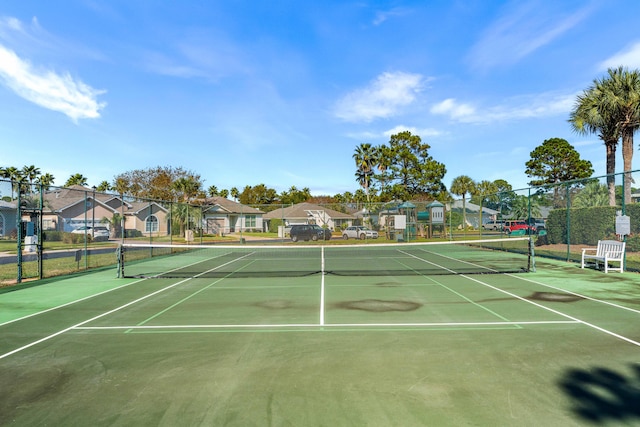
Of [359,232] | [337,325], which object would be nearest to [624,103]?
[359,232]

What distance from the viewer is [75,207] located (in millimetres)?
23188

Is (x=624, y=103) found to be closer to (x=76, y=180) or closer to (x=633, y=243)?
(x=633, y=243)

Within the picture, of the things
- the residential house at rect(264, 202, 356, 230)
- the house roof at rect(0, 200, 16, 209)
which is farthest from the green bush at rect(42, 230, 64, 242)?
the residential house at rect(264, 202, 356, 230)

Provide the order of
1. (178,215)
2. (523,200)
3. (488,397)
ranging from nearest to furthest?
(488,397), (523,200), (178,215)

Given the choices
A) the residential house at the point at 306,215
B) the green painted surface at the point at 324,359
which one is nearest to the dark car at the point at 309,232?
the residential house at the point at 306,215

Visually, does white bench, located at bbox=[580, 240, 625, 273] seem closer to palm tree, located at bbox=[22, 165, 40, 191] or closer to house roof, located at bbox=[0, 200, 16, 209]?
house roof, located at bbox=[0, 200, 16, 209]

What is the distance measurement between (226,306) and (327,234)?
23621mm

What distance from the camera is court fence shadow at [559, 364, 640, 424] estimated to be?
3.67 m

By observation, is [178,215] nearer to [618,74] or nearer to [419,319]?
[419,319]

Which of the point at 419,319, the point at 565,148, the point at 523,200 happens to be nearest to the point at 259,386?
the point at 419,319

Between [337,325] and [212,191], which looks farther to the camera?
[212,191]

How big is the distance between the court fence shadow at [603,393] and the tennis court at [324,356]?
0.02 m

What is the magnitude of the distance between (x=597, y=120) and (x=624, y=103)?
1518mm

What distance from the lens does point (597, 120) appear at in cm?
2378
